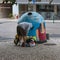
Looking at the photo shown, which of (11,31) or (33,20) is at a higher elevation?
(33,20)

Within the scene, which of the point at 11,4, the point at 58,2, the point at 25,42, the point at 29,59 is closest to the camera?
the point at 29,59

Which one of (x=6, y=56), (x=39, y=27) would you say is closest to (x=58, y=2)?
(x=39, y=27)

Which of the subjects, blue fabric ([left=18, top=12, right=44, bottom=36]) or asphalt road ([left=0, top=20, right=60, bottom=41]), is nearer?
blue fabric ([left=18, top=12, right=44, bottom=36])

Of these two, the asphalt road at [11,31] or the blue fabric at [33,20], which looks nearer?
the blue fabric at [33,20]

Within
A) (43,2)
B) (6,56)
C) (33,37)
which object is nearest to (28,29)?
(33,37)

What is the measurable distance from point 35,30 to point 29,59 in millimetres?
4793

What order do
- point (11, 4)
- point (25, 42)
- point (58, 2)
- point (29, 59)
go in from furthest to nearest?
point (11, 4)
point (58, 2)
point (25, 42)
point (29, 59)

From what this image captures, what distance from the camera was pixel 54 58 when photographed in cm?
1027

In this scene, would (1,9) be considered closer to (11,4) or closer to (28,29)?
(11,4)

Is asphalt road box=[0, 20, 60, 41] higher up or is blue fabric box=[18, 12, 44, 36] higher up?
blue fabric box=[18, 12, 44, 36]

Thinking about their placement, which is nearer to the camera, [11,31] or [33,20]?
[33,20]

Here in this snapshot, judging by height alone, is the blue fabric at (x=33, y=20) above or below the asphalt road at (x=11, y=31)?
above

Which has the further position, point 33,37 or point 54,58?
point 33,37

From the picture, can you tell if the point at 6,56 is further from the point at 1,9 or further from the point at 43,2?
the point at 1,9
